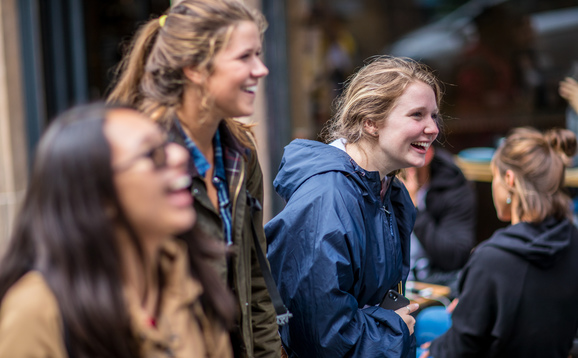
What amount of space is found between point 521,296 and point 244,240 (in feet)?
4.35

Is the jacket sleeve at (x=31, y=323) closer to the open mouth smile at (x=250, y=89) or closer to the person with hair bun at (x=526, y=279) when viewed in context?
the open mouth smile at (x=250, y=89)

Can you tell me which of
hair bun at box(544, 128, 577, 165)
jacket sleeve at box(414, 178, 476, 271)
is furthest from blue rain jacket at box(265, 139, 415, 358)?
jacket sleeve at box(414, 178, 476, 271)

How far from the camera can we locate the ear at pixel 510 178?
9.59 ft

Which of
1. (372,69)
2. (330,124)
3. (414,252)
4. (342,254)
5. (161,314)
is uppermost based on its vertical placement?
(372,69)

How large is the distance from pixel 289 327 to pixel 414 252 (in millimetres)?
2025

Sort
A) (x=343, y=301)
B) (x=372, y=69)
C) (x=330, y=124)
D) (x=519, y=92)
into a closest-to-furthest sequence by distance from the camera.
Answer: (x=343, y=301) → (x=372, y=69) → (x=330, y=124) → (x=519, y=92)

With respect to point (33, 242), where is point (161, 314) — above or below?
below

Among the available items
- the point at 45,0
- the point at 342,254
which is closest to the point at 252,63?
the point at 342,254

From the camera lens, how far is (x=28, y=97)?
5637 millimetres

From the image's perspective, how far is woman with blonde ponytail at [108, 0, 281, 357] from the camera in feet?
6.24

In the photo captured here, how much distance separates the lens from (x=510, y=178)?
294 centimetres

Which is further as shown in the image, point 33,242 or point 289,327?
point 289,327

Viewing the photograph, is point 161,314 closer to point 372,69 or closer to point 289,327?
point 289,327

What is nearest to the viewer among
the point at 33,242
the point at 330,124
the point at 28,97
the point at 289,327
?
the point at 33,242
